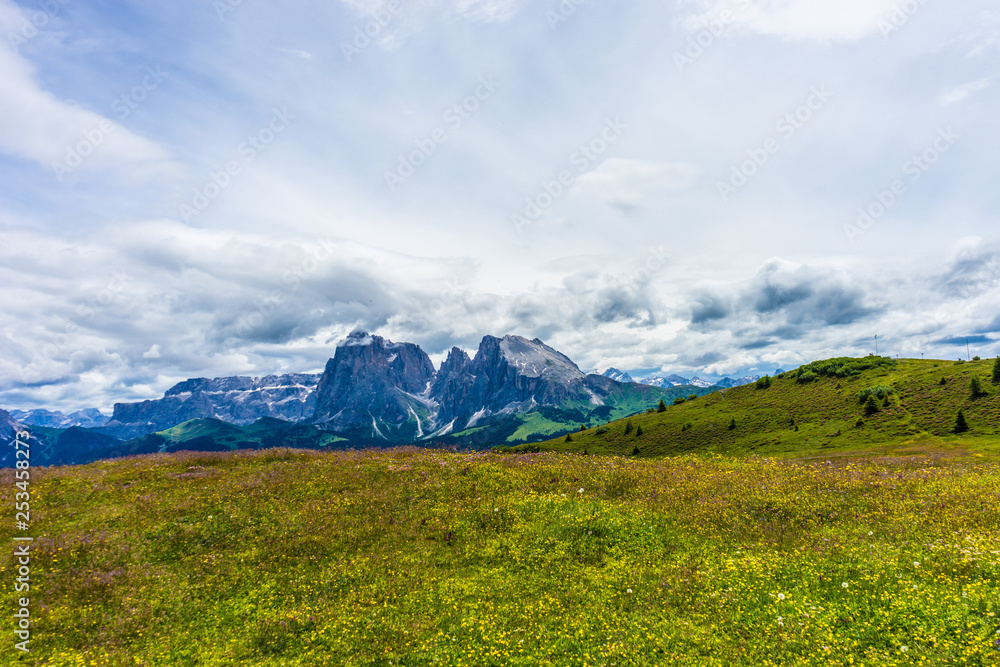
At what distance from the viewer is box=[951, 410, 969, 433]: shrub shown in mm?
63225

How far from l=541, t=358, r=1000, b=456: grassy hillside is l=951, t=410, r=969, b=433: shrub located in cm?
82

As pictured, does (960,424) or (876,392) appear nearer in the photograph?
(960,424)

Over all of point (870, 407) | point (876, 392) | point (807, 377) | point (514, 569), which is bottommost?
point (514, 569)

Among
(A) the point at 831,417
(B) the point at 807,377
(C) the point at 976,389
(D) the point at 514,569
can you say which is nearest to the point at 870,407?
(A) the point at 831,417

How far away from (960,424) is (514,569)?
82.2 metres

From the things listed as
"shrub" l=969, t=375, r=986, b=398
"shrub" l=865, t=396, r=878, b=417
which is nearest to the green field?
"shrub" l=865, t=396, r=878, b=417

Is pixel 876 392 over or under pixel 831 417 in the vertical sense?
over

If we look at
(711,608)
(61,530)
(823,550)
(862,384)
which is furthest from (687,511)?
(862,384)

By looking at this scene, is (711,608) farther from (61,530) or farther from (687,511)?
(61,530)

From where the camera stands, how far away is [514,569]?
690 inches

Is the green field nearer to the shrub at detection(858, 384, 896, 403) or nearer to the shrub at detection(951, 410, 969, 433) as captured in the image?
the shrub at detection(951, 410, 969, 433)

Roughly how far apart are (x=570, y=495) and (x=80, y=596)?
68.9 feet

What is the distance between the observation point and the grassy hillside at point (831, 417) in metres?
67.0

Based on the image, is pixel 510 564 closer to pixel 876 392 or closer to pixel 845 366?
pixel 876 392
